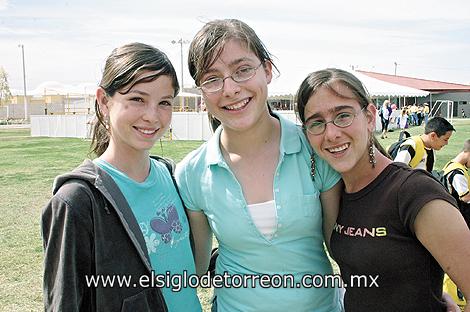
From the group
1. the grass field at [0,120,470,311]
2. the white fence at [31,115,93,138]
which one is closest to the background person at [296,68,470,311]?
the grass field at [0,120,470,311]

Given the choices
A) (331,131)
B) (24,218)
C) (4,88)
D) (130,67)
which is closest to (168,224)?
(130,67)

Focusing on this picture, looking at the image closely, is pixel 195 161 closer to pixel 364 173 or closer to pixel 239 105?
pixel 239 105

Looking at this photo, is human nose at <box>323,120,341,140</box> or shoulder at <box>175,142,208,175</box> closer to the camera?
human nose at <box>323,120,341,140</box>

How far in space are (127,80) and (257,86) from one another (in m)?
0.62

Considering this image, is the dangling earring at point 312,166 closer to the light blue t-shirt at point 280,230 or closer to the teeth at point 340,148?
the light blue t-shirt at point 280,230

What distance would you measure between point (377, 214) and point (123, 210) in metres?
1.10

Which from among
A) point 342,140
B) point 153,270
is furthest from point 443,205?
point 153,270

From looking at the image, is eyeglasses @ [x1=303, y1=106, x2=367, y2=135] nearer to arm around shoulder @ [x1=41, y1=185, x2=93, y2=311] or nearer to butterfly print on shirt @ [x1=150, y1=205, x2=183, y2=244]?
butterfly print on shirt @ [x1=150, y1=205, x2=183, y2=244]

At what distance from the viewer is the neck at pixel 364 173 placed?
2.20 meters

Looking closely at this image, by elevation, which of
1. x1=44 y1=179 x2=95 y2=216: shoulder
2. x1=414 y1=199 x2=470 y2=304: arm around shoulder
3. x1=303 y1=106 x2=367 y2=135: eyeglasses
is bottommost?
x1=414 y1=199 x2=470 y2=304: arm around shoulder

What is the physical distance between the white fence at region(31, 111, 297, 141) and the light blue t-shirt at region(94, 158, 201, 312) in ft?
62.2

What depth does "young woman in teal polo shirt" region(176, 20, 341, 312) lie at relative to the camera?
2221 mm

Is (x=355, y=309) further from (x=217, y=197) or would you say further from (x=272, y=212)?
(x=217, y=197)

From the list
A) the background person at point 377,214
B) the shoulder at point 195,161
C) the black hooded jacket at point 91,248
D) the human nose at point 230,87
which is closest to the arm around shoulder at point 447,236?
the background person at point 377,214
